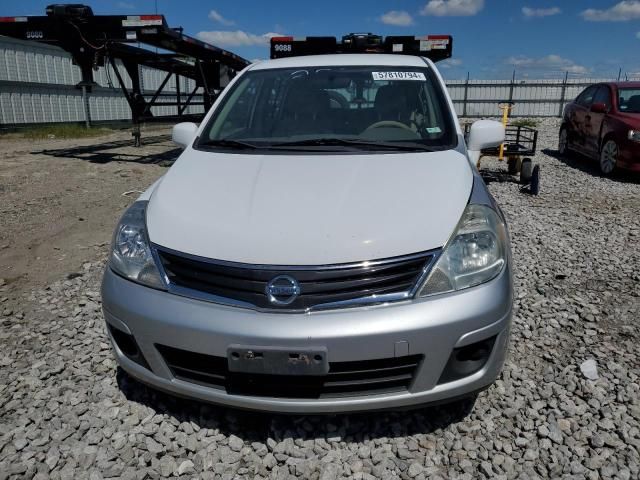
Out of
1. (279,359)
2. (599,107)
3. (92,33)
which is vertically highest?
(92,33)

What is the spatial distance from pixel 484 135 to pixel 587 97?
7727 millimetres

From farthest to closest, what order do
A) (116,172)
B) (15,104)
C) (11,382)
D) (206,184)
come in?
1. (15,104)
2. (116,172)
3. (11,382)
4. (206,184)

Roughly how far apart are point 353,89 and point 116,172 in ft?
20.7

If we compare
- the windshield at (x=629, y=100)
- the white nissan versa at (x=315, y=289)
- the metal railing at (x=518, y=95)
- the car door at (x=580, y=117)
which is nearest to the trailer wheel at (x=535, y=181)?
the windshield at (x=629, y=100)

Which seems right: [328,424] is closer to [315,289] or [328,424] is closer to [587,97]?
[315,289]

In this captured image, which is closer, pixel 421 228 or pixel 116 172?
pixel 421 228

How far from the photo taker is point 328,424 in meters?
2.07

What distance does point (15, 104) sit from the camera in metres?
15.9

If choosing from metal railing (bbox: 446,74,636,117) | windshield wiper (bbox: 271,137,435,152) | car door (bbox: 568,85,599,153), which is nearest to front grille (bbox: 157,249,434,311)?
windshield wiper (bbox: 271,137,435,152)

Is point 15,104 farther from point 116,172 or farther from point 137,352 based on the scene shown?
point 137,352

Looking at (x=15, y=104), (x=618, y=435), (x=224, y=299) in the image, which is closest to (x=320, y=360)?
(x=224, y=299)

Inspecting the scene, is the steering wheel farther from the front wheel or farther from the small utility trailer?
the front wheel

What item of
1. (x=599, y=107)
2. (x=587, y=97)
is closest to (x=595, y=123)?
(x=599, y=107)

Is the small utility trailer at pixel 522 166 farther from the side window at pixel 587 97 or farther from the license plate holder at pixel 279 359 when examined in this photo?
the license plate holder at pixel 279 359
